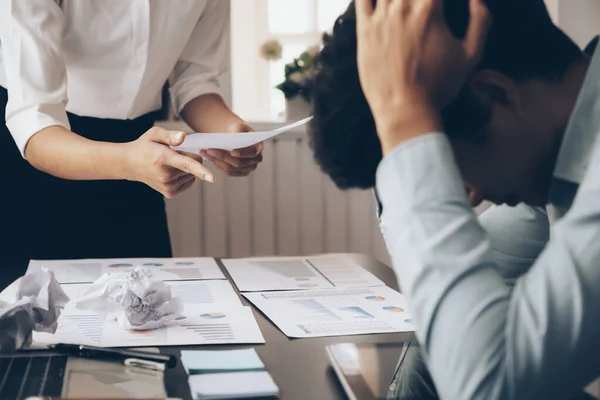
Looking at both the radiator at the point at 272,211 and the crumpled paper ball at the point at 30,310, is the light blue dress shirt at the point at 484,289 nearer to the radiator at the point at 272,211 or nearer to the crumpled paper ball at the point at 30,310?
the crumpled paper ball at the point at 30,310

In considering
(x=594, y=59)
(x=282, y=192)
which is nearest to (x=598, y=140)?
(x=594, y=59)

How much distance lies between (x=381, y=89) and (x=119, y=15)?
3.35 ft

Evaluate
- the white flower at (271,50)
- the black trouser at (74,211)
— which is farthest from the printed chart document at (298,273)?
the white flower at (271,50)

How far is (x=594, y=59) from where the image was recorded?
0.60 meters

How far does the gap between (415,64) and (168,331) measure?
1.56 feet

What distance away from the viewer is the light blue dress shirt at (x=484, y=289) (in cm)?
50

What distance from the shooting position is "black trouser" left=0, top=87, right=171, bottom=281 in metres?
1.49

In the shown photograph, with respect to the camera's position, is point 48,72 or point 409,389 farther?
point 48,72

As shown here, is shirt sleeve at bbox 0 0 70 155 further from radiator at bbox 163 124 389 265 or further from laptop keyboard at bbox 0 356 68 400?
radiator at bbox 163 124 389 265

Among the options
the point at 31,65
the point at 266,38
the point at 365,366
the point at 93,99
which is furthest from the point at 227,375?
the point at 266,38

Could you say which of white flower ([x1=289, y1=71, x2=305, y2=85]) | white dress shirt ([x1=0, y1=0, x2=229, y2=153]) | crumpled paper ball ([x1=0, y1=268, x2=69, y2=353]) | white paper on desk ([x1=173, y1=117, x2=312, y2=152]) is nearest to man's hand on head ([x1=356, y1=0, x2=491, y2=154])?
white paper on desk ([x1=173, y1=117, x2=312, y2=152])

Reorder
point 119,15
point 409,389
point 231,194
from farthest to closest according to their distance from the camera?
point 231,194 < point 119,15 < point 409,389

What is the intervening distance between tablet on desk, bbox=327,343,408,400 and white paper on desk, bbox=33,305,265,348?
126 mm

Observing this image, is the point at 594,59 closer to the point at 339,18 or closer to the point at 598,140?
the point at 598,140
